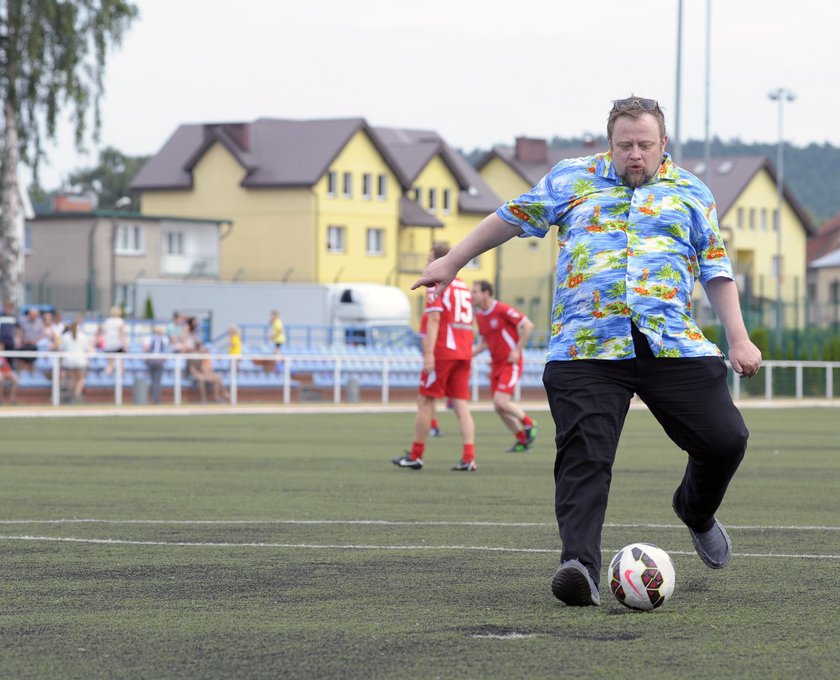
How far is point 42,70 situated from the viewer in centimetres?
4200

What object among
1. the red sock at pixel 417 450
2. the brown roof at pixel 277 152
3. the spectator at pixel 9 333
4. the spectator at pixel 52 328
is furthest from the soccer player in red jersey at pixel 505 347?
the brown roof at pixel 277 152

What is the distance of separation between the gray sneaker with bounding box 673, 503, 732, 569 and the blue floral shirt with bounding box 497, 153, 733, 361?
37.7 inches

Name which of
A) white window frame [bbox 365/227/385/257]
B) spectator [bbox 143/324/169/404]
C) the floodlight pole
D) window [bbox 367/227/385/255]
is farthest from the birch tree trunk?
window [bbox 367/227/385/255]

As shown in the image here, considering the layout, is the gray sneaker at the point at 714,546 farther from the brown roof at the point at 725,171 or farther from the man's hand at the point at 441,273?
the brown roof at the point at 725,171

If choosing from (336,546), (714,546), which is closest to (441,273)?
(714,546)

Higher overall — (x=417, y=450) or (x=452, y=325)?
(x=452, y=325)

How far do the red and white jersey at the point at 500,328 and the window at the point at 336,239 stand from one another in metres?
58.9

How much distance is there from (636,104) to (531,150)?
90.2 m

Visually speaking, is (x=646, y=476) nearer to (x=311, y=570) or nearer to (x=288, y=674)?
(x=311, y=570)

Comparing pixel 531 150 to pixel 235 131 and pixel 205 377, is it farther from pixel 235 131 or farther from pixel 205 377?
pixel 205 377

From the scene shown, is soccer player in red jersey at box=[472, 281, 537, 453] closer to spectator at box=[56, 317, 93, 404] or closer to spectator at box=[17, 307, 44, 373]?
spectator at box=[56, 317, 93, 404]

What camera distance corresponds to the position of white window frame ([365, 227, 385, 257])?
261ft

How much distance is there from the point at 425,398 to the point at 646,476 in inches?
84.4

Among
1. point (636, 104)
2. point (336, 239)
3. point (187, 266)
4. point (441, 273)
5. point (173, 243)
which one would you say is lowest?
point (441, 273)
